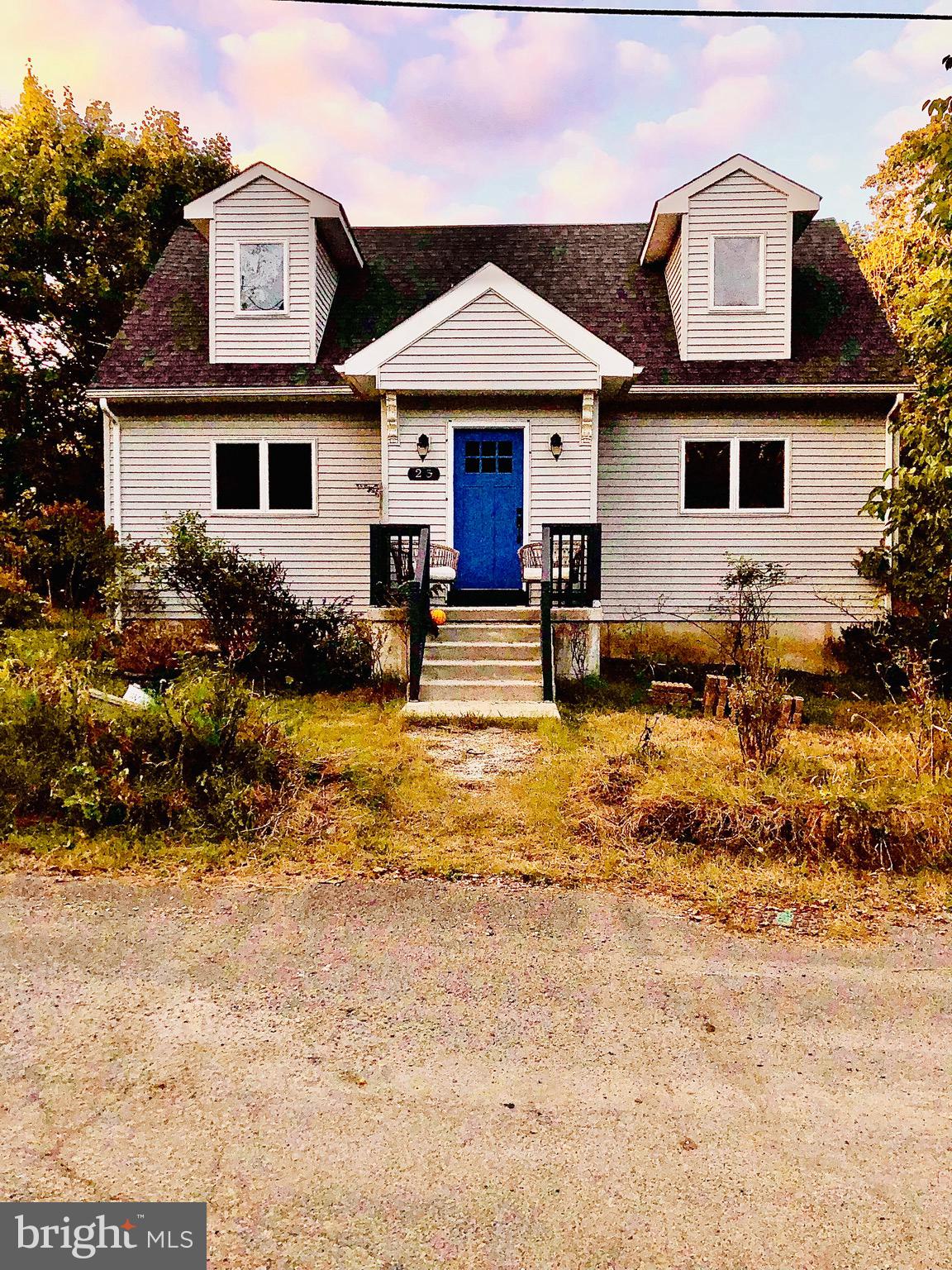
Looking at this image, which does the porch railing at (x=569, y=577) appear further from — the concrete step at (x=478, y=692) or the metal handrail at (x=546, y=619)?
the concrete step at (x=478, y=692)

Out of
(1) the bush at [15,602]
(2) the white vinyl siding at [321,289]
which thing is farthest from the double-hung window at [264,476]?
(1) the bush at [15,602]

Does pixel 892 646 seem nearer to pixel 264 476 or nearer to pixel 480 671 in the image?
pixel 480 671

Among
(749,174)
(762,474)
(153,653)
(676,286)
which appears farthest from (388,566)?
(749,174)

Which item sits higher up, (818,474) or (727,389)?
(727,389)

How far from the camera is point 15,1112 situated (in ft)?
9.55

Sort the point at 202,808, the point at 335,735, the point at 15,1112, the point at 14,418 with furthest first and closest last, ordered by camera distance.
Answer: the point at 14,418, the point at 335,735, the point at 202,808, the point at 15,1112

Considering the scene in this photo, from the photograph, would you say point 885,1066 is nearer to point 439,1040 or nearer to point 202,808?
point 439,1040

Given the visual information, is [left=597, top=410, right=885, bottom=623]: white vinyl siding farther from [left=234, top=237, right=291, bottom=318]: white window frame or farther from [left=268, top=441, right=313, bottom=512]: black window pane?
[left=234, top=237, right=291, bottom=318]: white window frame

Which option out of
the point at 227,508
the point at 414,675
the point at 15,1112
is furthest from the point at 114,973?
the point at 227,508

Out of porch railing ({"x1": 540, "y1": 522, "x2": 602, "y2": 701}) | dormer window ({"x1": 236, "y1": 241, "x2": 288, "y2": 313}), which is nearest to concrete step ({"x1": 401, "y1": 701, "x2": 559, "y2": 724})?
porch railing ({"x1": 540, "y1": 522, "x2": 602, "y2": 701})

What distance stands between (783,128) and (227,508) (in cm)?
927

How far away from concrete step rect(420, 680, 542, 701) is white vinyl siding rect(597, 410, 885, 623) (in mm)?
4254

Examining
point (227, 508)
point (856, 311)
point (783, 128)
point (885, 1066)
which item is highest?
point (783, 128)

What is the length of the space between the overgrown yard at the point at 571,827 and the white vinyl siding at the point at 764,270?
8436 mm
